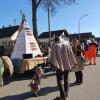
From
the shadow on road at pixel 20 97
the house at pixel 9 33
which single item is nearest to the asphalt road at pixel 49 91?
the shadow on road at pixel 20 97

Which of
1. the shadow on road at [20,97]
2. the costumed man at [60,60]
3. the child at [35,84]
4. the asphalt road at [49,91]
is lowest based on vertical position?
the shadow on road at [20,97]

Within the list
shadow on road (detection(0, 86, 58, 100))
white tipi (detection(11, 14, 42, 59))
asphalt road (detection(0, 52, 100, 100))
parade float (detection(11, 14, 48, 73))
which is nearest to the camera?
asphalt road (detection(0, 52, 100, 100))

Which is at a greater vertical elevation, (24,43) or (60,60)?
(24,43)

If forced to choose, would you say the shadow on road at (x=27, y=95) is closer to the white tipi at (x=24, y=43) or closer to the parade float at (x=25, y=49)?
the parade float at (x=25, y=49)

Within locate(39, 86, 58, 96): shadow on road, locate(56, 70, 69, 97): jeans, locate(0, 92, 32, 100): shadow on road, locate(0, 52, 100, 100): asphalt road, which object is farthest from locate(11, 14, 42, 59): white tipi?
locate(56, 70, 69, 97): jeans

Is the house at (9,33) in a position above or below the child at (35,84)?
above

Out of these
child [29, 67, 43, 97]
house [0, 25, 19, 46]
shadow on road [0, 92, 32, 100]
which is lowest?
shadow on road [0, 92, 32, 100]

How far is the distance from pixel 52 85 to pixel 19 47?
560 centimetres

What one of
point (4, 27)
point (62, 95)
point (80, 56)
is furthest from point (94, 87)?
point (4, 27)

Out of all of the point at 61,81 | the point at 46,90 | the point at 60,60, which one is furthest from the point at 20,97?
the point at 60,60

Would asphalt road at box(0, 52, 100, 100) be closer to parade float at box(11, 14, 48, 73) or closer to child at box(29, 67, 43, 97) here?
child at box(29, 67, 43, 97)

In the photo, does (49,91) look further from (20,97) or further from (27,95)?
(20,97)

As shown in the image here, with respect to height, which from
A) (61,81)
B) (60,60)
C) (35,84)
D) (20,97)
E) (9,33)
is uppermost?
(9,33)

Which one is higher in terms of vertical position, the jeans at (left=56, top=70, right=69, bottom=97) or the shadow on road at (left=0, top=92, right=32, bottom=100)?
the jeans at (left=56, top=70, right=69, bottom=97)
